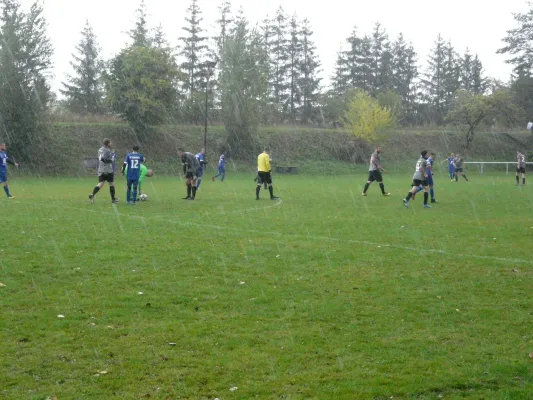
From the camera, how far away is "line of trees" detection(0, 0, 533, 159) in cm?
4131

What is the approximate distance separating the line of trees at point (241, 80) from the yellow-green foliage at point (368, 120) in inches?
30.9

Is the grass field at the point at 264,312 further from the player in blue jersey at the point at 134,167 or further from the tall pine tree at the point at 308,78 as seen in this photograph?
the tall pine tree at the point at 308,78

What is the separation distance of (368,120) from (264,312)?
50.9 m

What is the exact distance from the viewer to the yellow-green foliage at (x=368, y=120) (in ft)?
184

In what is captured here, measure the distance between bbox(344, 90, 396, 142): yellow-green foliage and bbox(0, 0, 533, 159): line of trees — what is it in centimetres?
79

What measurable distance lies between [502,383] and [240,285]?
391 cm

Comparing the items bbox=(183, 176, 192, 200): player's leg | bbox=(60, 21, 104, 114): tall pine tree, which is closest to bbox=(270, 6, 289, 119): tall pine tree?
bbox=(60, 21, 104, 114): tall pine tree

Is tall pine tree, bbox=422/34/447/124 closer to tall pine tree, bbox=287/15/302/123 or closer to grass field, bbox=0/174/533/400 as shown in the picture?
tall pine tree, bbox=287/15/302/123

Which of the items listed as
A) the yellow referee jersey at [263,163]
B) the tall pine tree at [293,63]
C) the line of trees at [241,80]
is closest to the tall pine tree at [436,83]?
the line of trees at [241,80]

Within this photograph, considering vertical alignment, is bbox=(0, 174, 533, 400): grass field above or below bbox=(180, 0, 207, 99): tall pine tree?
below

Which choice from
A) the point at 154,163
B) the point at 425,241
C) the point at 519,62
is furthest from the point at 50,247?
the point at 519,62

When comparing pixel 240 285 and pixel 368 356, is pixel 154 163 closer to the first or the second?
pixel 240 285

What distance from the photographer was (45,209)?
17641 mm

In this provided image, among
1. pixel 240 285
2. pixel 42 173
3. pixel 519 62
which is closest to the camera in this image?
pixel 240 285
